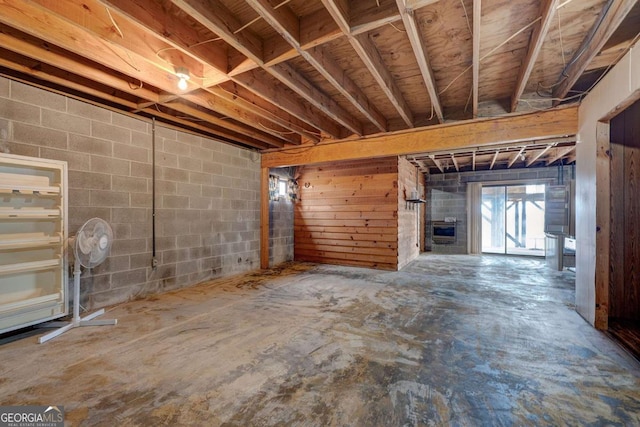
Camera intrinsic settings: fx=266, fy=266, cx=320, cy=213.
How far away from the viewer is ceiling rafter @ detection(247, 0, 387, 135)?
Result: 173 cm

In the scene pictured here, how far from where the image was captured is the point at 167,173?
12.2 ft

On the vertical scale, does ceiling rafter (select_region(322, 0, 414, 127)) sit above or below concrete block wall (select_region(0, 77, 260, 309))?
above

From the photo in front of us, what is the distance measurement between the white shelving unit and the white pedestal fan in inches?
4.8

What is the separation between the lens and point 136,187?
340 cm

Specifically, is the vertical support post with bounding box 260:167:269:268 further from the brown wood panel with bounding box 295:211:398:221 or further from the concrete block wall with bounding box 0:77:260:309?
the brown wood panel with bounding box 295:211:398:221

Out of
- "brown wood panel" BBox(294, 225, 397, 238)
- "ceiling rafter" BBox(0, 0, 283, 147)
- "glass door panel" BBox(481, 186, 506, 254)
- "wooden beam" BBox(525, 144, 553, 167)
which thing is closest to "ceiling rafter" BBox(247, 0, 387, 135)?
"ceiling rafter" BBox(0, 0, 283, 147)

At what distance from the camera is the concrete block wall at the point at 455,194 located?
6982 mm

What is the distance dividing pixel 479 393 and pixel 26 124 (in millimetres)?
4354

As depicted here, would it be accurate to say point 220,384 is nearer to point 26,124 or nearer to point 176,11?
point 176,11

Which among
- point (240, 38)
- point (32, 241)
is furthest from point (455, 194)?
point (32, 241)

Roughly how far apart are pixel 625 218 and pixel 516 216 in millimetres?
8116

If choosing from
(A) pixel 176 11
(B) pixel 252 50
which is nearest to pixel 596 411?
(B) pixel 252 50

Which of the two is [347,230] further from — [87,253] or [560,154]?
[560,154]

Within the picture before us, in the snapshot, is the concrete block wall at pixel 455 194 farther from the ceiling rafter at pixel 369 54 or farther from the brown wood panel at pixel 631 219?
the ceiling rafter at pixel 369 54
